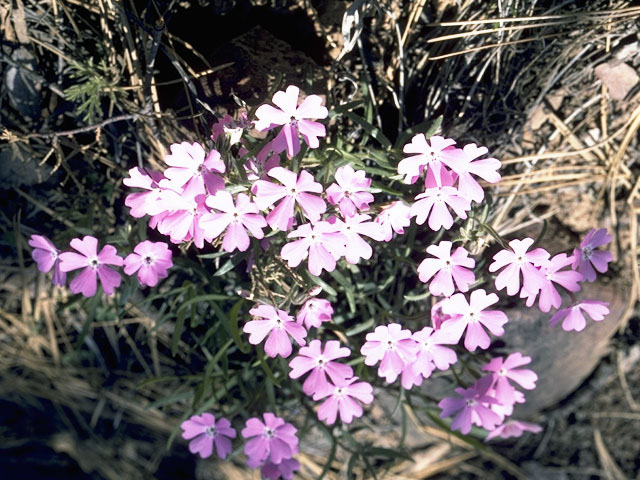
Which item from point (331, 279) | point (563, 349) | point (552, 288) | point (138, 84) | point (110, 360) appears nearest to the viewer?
point (552, 288)

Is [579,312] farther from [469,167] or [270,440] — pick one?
[270,440]

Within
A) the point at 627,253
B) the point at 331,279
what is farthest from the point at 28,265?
the point at 627,253

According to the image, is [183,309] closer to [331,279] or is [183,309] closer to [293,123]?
[331,279]

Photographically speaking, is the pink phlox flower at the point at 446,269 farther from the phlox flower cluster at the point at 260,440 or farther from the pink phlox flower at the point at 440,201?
the phlox flower cluster at the point at 260,440

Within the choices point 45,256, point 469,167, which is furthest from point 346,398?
point 45,256

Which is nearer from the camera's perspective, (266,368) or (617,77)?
(266,368)

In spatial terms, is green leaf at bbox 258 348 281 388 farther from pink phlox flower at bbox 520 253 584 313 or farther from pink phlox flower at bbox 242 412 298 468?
pink phlox flower at bbox 520 253 584 313
